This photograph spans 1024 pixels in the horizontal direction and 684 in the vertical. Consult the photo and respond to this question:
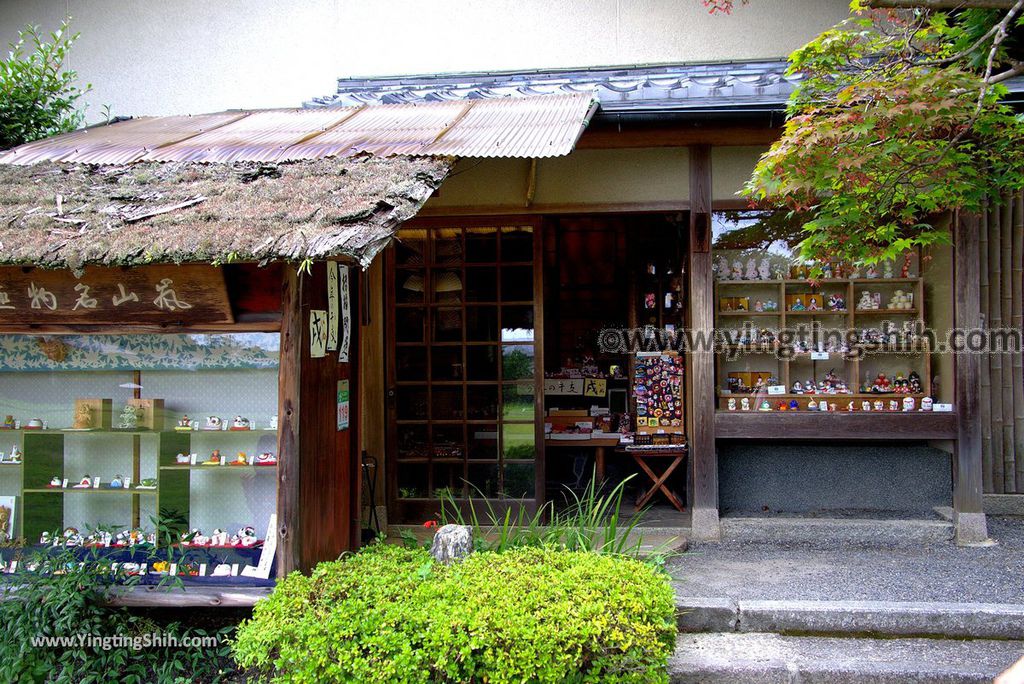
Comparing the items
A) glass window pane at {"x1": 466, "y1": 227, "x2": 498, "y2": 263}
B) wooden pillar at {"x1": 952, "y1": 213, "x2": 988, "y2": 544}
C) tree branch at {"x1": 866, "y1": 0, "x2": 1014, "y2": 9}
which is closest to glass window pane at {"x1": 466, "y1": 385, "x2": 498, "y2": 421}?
glass window pane at {"x1": 466, "y1": 227, "x2": 498, "y2": 263}

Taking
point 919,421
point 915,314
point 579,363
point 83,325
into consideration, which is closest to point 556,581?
point 83,325

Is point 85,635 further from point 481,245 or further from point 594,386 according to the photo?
point 594,386

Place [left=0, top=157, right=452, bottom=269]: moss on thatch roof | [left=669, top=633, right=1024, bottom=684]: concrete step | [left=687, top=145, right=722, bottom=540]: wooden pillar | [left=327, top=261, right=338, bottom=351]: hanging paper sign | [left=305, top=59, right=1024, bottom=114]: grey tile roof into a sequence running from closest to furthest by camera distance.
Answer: [left=0, top=157, right=452, bottom=269]: moss on thatch roof
[left=669, top=633, right=1024, bottom=684]: concrete step
[left=327, top=261, right=338, bottom=351]: hanging paper sign
[left=305, top=59, right=1024, bottom=114]: grey tile roof
[left=687, top=145, right=722, bottom=540]: wooden pillar

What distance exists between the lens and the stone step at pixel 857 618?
4.49 metres

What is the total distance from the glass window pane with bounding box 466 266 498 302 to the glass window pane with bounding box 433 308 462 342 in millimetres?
209

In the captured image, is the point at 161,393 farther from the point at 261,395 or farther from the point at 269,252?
the point at 269,252

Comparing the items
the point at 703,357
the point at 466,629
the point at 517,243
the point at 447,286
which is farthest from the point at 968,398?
the point at 466,629

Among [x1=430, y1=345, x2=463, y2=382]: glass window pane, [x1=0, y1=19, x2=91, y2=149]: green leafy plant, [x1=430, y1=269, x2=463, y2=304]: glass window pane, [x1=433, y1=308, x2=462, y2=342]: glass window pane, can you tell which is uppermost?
[x1=0, y1=19, x2=91, y2=149]: green leafy plant

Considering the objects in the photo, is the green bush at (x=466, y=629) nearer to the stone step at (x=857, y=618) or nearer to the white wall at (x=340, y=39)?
the stone step at (x=857, y=618)

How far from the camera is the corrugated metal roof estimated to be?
15.9 feet

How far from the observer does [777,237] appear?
682 centimetres

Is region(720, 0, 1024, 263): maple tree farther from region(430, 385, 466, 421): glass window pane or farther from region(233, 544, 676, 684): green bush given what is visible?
region(430, 385, 466, 421): glass window pane

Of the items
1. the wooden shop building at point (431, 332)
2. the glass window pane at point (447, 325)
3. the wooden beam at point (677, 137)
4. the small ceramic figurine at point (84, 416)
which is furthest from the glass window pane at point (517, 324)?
the small ceramic figurine at point (84, 416)

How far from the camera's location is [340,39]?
857 centimetres
